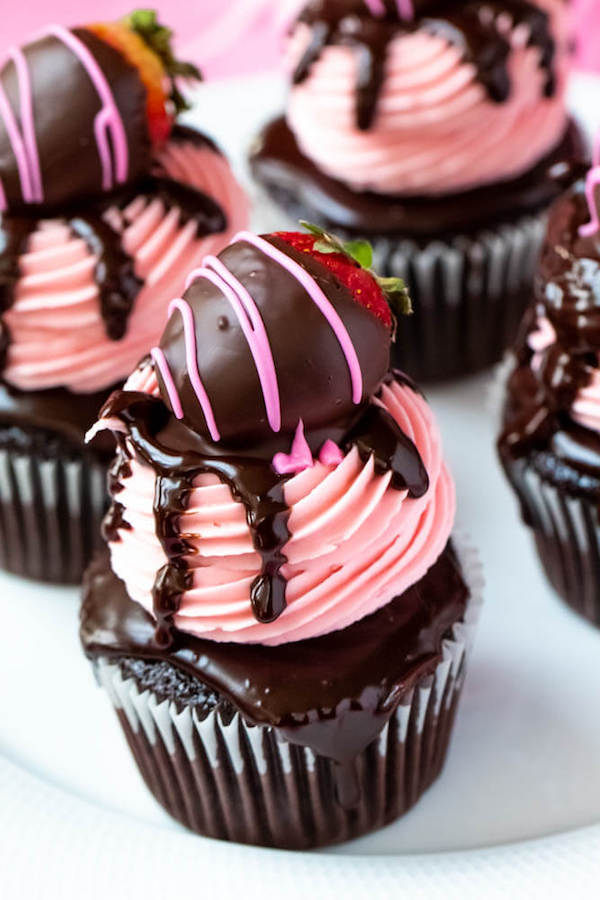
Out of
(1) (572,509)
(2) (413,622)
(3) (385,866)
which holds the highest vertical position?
(2) (413,622)

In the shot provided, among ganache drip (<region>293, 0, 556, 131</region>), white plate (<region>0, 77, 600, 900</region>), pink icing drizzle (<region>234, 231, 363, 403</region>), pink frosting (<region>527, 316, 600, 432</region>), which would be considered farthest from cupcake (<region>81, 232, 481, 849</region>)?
ganache drip (<region>293, 0, 556, 131</region>)

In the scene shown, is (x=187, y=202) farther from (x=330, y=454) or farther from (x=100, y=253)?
(x=330, y=454)

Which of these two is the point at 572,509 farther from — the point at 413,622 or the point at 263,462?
the point at 263,462

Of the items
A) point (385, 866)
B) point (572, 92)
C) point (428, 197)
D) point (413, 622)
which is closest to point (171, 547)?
point (413, 622)

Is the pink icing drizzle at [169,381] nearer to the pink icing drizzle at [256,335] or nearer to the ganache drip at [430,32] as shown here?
the pink icing drizzle at [256,335]

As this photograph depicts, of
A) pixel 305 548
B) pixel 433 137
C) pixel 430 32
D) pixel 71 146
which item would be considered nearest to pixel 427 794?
pixel 305 548

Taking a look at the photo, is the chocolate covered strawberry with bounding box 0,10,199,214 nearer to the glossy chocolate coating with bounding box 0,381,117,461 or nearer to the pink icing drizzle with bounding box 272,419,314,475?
the glossy chocolate coating with bounding box 0,381,117,461
